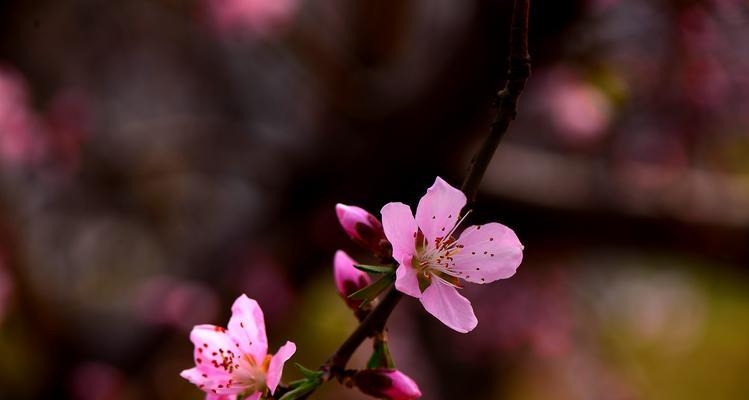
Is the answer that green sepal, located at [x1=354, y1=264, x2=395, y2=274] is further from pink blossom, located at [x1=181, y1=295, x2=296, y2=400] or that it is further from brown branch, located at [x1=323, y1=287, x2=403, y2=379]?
pink blossom, located at [x1=181, y1=295, x2=296, y2=400]

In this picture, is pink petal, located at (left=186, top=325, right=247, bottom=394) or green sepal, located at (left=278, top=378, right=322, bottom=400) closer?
green sepal, located at (left=278, top=378, right=322, bottom=400)

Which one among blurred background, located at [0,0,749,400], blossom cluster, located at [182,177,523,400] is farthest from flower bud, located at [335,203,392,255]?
blurred background, located at [0,0,749,400]

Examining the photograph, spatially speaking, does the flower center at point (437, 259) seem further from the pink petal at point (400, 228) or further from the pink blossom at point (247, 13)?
the pink blossom at point (247, 13)

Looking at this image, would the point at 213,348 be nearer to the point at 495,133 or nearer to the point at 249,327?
the point at 249,327

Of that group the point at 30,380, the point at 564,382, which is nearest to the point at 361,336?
the point at 30,380

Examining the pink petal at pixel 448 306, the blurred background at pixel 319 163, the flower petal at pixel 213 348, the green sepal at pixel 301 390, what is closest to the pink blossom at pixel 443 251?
the pink petal at pixel 448 306

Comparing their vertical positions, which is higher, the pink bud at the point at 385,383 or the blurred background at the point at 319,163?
the blurred background at the point at 319,163

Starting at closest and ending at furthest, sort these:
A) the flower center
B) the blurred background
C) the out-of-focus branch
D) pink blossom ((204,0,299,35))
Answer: the out-of-focus branch, the flower center, the blurred background, pink blossom ((204,0,299,35))
